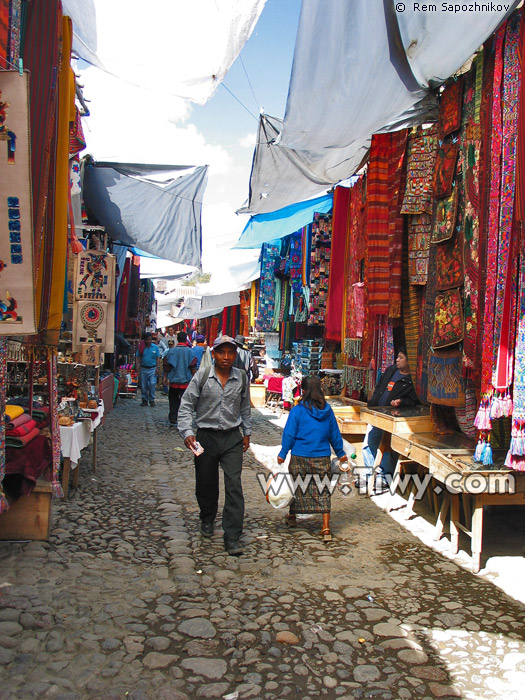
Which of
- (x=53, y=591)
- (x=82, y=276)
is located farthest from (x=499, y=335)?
(x=82, y=276)

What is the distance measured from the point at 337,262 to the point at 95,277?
342cm

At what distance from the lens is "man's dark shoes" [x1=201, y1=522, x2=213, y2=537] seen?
4.54m

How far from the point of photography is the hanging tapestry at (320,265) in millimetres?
9172

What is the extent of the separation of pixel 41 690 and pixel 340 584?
1.97 metres

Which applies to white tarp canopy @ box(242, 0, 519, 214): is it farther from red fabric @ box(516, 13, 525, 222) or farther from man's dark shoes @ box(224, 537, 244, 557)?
man's dark shoes @ box(224, 537, 244, 557)

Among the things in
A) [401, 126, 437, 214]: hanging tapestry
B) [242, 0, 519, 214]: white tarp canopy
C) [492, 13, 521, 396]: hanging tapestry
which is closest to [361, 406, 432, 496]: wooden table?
[492, 13, 521, 396]: hanging tapestry

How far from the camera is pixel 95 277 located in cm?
700

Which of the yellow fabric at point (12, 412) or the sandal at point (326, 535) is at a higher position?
the yellow fabric at point (12, 412)

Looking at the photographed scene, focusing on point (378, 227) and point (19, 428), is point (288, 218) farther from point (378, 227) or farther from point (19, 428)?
point (19, 428)

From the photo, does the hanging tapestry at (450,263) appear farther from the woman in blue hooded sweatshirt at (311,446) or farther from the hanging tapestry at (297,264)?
the hanging tapestry at (297,264)

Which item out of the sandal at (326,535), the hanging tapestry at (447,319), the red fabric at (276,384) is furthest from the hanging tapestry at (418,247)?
the red fabric at (276,384)

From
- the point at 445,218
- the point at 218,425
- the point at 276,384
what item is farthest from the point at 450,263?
the point at 276,384

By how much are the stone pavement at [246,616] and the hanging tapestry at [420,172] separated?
320 cm

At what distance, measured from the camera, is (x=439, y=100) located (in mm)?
5180
